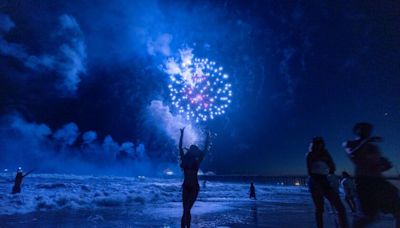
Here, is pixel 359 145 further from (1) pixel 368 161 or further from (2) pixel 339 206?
(2) pixel 339 206

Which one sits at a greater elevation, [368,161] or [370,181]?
[368,161]

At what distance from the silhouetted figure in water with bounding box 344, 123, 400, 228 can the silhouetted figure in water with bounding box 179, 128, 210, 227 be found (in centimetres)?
304

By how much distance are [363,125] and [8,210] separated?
11.9m

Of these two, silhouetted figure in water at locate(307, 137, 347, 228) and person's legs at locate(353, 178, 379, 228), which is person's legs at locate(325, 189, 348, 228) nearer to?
silhouetted figure in water at locate(307, 137, 347, 228)

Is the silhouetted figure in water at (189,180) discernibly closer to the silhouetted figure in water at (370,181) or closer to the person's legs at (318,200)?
the person's legs at (318,200)

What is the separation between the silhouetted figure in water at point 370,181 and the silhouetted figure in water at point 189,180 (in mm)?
3043

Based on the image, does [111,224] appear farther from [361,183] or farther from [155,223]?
[361,183]

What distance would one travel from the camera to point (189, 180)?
21.7 ft

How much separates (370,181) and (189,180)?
134 inches

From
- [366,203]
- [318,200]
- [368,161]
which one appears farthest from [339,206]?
[368,161]

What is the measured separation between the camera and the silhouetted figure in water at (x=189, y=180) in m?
6.60

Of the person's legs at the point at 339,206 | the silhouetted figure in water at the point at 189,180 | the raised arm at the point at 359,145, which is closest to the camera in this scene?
the raised arm at the point at 359,145

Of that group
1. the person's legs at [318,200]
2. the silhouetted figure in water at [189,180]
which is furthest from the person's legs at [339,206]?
the silhouetted figure in water at [189,180]

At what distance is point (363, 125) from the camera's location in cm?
471
